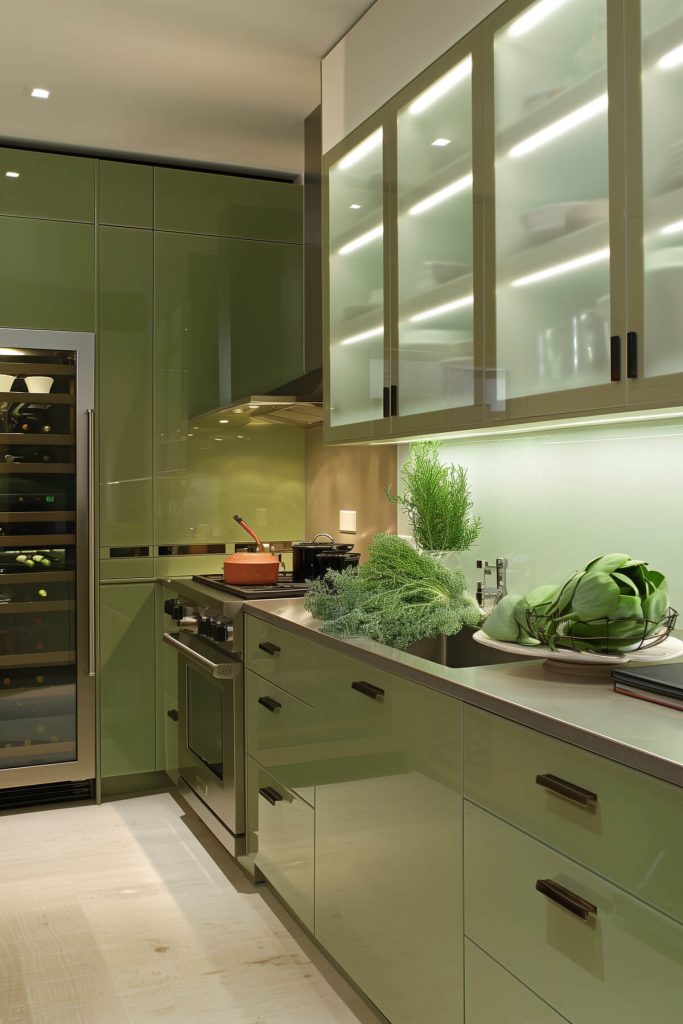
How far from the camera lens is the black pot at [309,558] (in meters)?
3.30

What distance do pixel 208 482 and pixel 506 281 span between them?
2179 millimetres

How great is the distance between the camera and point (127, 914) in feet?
9.23

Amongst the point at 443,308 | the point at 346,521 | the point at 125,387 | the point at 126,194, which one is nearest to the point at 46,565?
the point at 125,387

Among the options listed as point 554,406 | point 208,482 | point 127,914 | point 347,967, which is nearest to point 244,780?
point 127,914

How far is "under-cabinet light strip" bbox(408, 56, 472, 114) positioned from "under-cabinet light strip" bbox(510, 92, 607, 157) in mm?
316

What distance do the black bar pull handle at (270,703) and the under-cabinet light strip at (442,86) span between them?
1659 millimetres

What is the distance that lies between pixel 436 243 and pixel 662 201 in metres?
0.84

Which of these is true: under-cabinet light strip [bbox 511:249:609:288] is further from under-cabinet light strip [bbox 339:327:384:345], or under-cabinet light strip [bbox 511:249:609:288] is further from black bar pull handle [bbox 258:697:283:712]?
black bar pull handle [bbox 258:697:283:712]

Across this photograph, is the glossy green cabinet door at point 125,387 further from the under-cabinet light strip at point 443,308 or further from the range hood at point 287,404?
the under-cabinet light strip at point 443,308

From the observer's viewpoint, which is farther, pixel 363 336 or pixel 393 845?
pixel 363 336

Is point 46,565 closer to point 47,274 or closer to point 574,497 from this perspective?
point 47,274

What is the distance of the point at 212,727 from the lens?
327 cm

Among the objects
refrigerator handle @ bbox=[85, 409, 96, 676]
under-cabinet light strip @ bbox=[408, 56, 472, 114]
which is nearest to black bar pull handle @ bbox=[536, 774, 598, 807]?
under-cabinet light strip @ bbox=[408, 56, 472, 114]

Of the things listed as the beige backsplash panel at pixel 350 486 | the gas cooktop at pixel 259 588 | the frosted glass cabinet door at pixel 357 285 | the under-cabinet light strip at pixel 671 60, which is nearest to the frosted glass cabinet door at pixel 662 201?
the under-cabinet light strip at pixel 671 60
